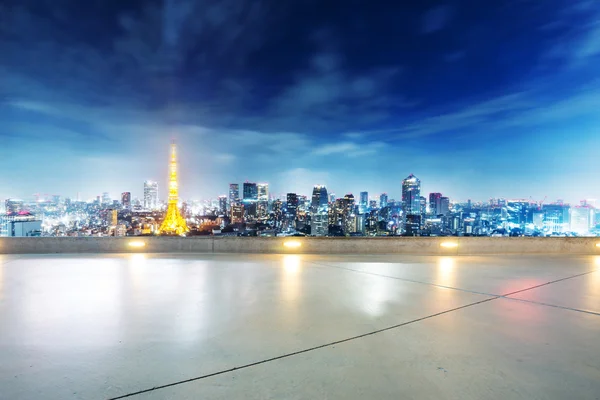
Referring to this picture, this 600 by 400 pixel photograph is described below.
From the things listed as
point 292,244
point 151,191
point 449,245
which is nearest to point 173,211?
point 292,244

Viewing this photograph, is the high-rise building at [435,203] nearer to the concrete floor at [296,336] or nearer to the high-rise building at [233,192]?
the concrete floor at [296,336]

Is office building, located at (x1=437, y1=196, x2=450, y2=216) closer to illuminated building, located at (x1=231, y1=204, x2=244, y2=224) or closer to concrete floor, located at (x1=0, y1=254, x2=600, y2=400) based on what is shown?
illuminated building, located at (x1=231, y1=204, x2=244, y2=224)

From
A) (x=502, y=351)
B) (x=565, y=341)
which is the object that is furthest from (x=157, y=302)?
(x=565, y=341)

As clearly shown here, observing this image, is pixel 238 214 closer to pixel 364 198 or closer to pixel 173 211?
pixel 173 211

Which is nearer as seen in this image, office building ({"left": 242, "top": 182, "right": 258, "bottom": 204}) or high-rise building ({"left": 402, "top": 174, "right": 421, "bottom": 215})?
high-rise building ({"left": 402, "top": 174, "right": 421, "bottom": 215})

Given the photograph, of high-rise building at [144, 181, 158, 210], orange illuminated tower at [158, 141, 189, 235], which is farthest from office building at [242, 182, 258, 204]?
high-rise building at [144, 181, 158, 210]

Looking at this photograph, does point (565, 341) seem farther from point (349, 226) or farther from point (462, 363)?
point (349, 226)
